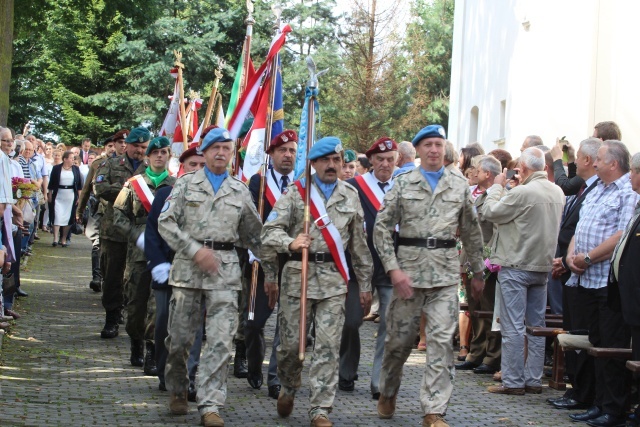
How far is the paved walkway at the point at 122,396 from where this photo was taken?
873 cm

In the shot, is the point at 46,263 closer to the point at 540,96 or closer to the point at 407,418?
the point at 540,96

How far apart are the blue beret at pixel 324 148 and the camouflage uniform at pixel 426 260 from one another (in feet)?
1.88

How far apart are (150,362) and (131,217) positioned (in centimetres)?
162

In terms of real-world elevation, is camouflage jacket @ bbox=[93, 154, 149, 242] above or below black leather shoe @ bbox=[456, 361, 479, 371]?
above

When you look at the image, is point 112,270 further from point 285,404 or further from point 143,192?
point 285,404

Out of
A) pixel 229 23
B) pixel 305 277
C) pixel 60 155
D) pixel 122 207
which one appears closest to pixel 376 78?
pixel 229 23

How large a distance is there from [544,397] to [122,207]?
4.66 m

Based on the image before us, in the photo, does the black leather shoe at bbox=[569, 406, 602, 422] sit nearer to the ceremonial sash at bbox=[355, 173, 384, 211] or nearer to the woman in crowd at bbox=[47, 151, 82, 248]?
the ceremonial sash at bbox=[355, 173, 384, 211]

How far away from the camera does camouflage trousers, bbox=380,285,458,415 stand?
8.41 meters

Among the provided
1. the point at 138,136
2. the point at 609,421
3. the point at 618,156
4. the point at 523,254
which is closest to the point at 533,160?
the point at 523,254

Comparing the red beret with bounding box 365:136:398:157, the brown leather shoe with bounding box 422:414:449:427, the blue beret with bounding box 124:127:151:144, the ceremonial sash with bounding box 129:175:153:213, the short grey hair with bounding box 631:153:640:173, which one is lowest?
the brown leather shoe with bounding box 422:414:449:427

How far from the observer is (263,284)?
9.91m

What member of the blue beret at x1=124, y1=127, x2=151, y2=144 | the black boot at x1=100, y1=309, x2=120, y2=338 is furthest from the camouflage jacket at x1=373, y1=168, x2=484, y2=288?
the black boot at x1=100, y1=309, x2=120, y2=338

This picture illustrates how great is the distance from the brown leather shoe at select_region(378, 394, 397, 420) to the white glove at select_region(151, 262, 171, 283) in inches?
79.7
